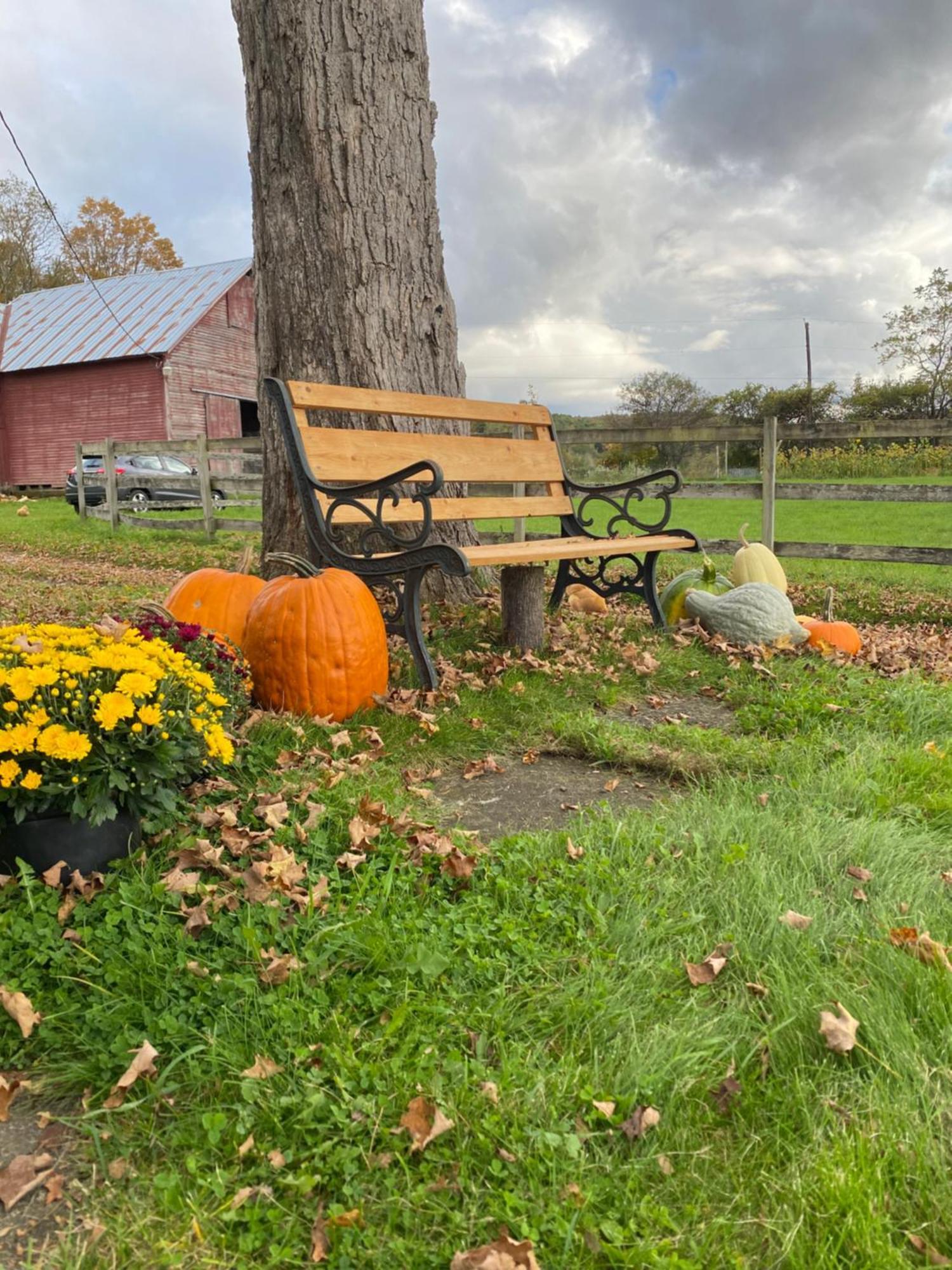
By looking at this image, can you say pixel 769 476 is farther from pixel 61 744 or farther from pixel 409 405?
pixel 61 744

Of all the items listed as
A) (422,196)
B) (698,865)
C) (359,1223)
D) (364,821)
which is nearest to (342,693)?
(364,821)

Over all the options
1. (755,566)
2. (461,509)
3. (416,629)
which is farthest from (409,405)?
(755,566)

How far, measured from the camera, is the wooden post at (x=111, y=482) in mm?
14430

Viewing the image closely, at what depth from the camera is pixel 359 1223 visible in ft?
5.11

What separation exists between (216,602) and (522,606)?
153cm

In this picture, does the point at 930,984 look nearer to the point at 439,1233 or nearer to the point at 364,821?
the point at 439,1233

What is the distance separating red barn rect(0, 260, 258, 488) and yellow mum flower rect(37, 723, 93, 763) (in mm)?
24637

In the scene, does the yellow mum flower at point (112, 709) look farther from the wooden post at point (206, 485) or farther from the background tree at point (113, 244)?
the background tree at point (113, 244)

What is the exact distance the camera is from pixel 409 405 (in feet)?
16.1

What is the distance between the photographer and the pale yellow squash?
6.20 m

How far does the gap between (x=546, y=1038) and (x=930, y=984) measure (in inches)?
33.3

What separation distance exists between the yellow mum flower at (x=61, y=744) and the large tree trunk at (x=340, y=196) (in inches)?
121

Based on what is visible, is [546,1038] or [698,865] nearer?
[546,1038]

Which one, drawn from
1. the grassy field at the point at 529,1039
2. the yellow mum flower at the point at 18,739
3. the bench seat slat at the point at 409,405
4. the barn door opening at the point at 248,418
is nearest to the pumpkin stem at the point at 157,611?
the grassy field at the point at 529,1039
